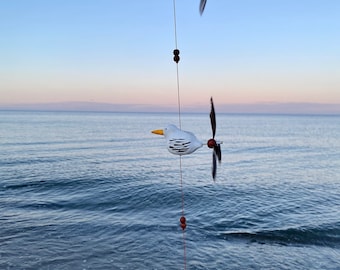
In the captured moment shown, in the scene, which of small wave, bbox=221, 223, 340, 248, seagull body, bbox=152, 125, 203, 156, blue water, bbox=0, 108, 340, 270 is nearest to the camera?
seagull body, bbox=152, 125, 203, 156

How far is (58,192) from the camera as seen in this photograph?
20016 mm

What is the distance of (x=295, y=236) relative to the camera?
1373 centimetres

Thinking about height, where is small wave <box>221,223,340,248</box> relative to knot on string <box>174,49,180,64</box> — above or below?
below

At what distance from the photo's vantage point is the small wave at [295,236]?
13.2 m

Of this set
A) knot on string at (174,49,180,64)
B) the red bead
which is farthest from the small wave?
→ knot on string at (174,49,180,64)

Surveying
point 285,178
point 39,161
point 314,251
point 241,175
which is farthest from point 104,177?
point 314,251

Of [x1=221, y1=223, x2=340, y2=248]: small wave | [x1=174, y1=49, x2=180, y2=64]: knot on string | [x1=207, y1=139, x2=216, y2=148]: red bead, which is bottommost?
[x1=221, y1=223, x2=340, y2=248]: small wave

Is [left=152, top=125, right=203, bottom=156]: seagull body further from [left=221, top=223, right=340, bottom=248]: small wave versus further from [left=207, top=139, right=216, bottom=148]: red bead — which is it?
[left=221, top=223, right=340, bottom=248]: small wave

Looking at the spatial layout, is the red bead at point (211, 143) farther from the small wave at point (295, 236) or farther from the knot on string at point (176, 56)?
the small wave at point (295, 236)

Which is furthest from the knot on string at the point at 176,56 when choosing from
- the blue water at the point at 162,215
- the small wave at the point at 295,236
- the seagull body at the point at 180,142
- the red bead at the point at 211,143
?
the small wave at the point at 295,236

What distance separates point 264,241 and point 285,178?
42.3ft

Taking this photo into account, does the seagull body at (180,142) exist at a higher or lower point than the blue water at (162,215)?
higher

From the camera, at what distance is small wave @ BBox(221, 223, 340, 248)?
13188 millimetres

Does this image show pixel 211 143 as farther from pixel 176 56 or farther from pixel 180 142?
pixel 176 56
